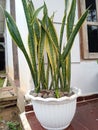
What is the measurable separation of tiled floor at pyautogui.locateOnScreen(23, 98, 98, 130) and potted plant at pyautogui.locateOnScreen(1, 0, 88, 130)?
179mm

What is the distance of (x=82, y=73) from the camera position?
2.41 m

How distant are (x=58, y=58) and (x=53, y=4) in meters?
0.98

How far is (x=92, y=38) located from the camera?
2463 mm

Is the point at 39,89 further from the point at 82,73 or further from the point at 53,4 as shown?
the point at 53,4

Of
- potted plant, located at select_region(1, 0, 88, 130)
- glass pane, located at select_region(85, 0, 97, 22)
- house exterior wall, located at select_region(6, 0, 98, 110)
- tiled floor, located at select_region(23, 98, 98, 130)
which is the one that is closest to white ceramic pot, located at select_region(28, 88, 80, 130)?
potted plant, located at select_region(1, 0, 88, 130)

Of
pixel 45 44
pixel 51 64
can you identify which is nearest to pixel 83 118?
pixel 51 64

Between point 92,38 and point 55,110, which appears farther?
point 92,38

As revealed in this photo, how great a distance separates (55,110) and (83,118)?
541mm

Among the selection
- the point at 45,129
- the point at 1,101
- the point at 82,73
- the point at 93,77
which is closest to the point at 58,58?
the point at 45,129

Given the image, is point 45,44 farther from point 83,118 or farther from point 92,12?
point 92,12

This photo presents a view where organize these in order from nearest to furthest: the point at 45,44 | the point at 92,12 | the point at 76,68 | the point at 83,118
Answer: the point at 45,44
the point at 83,118
the point at 76,68
the point at 92,12

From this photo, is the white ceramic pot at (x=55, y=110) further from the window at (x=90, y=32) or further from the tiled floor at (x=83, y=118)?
the window at (x=90, y=32)

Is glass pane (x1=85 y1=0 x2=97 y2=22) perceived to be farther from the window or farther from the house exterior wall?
the house exterior wall

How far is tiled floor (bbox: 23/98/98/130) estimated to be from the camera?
5.50 ft
